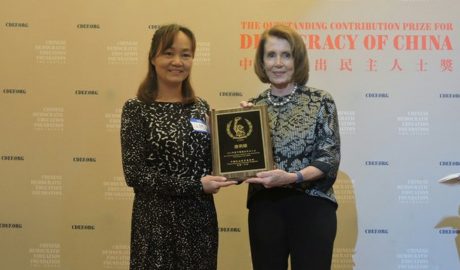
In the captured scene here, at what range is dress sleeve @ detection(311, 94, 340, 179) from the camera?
1.94 meters

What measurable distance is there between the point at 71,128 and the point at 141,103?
1266 millimetres

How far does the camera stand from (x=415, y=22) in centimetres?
301

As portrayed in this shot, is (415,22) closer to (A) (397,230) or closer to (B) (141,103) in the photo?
(A) (397,230)

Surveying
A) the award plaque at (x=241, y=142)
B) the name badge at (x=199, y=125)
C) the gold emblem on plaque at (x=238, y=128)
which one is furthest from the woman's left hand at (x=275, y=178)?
the name badge at (x=199, y=125)

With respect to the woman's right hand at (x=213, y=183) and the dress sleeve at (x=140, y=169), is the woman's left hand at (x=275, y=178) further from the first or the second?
the dress sleeve at (x=140, y=169)

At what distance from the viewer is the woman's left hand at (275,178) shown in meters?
1.86

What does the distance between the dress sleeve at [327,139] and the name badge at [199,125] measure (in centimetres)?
41

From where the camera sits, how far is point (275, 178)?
186cm

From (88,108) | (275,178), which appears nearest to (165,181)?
(275,178)

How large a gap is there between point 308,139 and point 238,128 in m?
0.25

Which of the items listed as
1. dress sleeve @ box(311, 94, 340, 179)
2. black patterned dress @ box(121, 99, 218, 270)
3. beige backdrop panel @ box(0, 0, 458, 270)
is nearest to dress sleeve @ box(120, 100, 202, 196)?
black patterned dress @ box(121, 99, 218, 270)

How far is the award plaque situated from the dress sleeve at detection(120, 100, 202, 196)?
0.13m

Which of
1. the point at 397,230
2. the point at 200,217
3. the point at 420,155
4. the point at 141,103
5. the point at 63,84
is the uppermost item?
the point at 63,84

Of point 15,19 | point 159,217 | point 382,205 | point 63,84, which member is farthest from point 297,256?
point 15,19
